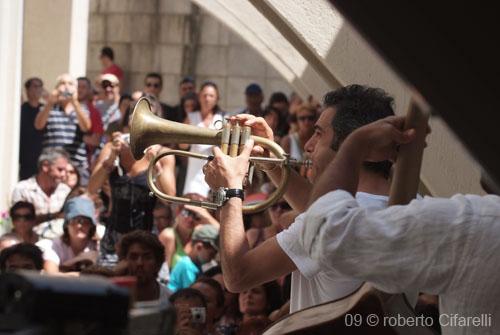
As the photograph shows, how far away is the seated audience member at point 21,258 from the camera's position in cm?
743

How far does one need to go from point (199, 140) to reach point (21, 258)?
281cm

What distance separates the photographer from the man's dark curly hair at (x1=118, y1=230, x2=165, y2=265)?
7410mm

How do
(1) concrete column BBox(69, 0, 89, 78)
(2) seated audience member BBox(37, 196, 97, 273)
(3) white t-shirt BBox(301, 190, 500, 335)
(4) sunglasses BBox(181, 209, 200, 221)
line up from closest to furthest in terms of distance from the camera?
(3) white t-shirt BBox(301, 190, 500, 335) < (2) seated audience member BBox(37, 196, 97, 273) < (4) sunglasses BBox(181, 209, 200, 221) < (1) concrete column BBox(69, 0, 89, 78)

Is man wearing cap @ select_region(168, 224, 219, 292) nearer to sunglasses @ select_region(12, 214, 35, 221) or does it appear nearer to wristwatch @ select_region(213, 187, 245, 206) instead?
sunglasses @ select_region(12, 214, 35, 221)

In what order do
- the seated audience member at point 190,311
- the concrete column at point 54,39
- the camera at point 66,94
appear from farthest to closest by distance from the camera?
the concrete column at point 54,39
the camera at point 66,94
the seated audience member at point 190,311

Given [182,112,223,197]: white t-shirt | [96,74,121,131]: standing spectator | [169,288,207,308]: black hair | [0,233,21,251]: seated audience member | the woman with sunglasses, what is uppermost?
[96,74,121,131]: standing spectator

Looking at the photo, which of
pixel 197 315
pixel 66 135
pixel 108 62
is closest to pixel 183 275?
pixel 197 315

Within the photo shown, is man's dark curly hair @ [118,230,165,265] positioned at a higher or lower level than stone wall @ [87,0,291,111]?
lower

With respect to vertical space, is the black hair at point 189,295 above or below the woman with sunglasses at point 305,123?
below

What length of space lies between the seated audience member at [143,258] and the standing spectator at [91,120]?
15.6 feet

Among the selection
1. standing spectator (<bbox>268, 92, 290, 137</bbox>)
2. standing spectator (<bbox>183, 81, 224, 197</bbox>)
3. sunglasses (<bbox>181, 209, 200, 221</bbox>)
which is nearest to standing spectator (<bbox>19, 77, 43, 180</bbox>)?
standing spectator (<bbox>183, 81, 224, 197</bbox>)

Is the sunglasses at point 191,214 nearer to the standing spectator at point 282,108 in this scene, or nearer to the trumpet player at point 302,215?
the standing spectator at point 282,108

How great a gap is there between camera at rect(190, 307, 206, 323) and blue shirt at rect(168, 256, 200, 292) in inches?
78.9

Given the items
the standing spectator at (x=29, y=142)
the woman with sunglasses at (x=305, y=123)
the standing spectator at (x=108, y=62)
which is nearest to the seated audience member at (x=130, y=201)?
the woman with sunglasses at (x=305, y=123)
